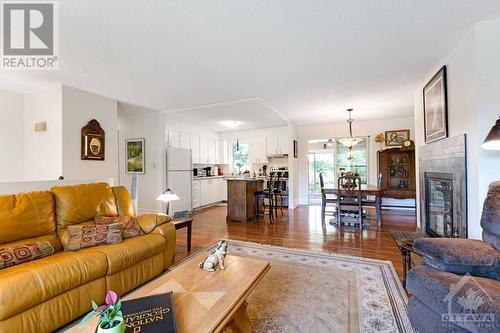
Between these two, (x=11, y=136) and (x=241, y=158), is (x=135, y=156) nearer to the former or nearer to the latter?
(x=11, y=136)

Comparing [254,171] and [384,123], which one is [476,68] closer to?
[384,123]

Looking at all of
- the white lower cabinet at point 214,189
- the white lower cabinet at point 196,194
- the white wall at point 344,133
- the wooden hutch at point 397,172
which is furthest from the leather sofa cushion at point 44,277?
the wooden hutch at point 397,172

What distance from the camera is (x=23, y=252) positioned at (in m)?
1.70

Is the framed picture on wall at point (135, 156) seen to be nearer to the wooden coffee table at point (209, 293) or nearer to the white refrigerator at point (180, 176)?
the white refrigerator at point (180, 176)

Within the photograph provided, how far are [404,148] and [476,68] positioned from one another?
3958 mm

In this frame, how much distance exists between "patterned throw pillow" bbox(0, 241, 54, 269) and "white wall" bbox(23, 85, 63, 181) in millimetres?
2187

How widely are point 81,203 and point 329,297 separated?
2.58 meters

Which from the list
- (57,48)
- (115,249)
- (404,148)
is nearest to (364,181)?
(404,148)

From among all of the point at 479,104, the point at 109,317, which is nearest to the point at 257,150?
the point at 479,104

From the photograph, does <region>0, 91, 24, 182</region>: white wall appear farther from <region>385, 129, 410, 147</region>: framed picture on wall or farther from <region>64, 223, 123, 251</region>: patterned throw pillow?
<region>385, 129, 410, 147</region>: framed picture on wall

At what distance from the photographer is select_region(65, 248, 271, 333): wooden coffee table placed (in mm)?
1090

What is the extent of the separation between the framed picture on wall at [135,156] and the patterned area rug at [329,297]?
410cm

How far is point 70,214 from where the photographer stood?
2209 millimetres

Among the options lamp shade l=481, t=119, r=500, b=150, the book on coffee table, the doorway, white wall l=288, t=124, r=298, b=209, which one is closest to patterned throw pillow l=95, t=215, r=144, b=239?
the book on coffee table
